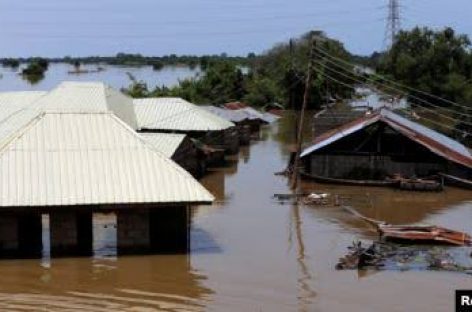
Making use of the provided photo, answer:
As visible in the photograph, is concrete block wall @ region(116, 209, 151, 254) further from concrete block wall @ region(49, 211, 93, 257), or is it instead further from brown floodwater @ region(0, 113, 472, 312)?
concrete block wall @ region(49, 211, 93, 257)

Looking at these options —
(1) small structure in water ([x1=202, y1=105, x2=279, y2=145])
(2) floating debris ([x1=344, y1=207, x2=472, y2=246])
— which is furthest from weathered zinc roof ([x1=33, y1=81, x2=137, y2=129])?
(1) small structure in water ([x1=202, y1=105, x2=279, y2=145])

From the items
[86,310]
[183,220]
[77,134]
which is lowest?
[86,310]

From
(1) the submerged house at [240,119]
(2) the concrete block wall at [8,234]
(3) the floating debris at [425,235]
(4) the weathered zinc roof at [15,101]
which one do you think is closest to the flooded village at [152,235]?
(2) the concrete block wall at [8,234]

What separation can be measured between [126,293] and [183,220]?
3317 millimetres

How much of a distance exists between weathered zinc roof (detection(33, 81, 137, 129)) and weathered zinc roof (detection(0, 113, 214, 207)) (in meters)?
4.74

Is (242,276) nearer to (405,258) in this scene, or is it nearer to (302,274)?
(302,274)

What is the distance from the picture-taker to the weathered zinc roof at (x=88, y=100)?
26.5 metres

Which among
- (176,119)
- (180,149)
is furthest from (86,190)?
(176,119)

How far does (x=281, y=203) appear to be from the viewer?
26.9 metres

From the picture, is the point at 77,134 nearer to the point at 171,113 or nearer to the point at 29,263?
the point at 29,263

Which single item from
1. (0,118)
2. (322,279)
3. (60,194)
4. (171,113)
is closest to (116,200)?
(60,194)

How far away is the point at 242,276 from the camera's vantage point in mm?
17375

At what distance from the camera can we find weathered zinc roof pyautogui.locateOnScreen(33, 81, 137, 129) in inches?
1044

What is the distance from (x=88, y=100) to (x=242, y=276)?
13.1 meters
